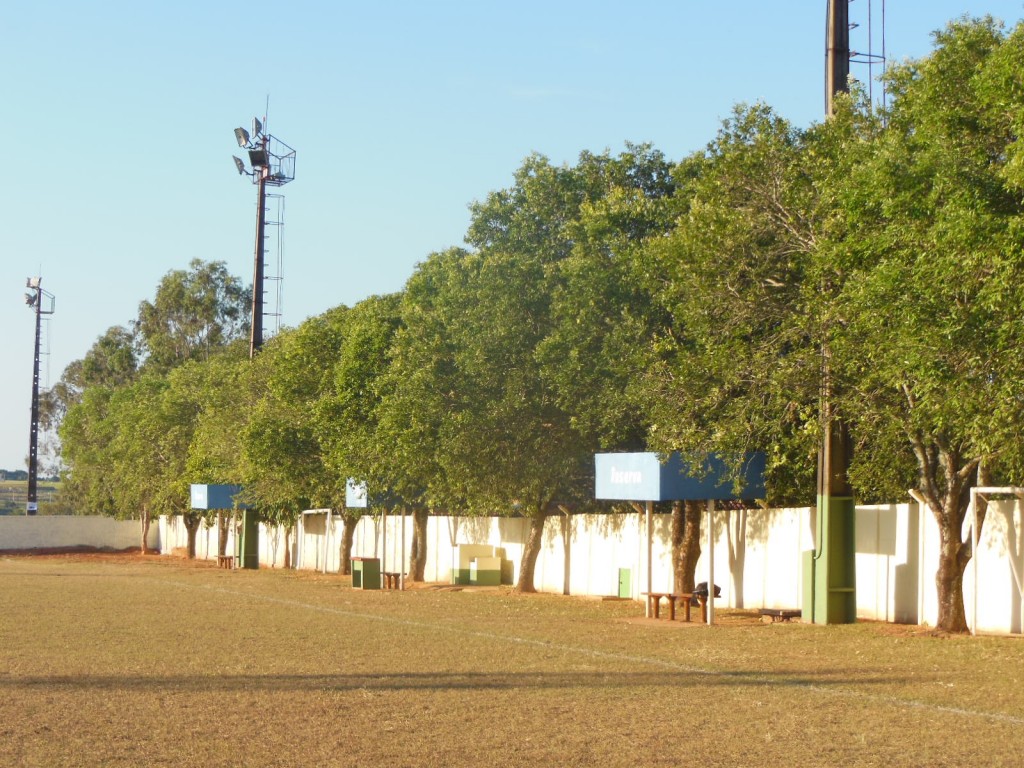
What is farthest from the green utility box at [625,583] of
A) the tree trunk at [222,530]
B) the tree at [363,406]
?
the tree trunk at [222,530]

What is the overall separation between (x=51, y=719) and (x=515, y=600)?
19506 millimetres

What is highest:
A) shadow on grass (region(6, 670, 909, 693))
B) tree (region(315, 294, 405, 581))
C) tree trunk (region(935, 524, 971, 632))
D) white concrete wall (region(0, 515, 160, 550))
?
tree (region(315, 294, 405, 581))

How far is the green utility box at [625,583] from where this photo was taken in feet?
101

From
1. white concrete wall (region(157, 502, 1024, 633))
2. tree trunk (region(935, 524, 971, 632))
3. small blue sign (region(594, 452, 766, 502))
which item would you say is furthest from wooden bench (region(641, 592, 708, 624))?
tree trunk (region(935, 524, 971, 632))

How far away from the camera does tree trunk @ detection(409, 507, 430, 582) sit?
1639 inches

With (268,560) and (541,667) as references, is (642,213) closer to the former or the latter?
(541,667)

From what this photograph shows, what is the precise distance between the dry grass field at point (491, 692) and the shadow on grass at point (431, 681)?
0.03 metres

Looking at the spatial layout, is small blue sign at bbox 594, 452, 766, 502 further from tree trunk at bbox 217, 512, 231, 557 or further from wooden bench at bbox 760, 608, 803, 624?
tree trunk at bbox 217, 512, 231, 557

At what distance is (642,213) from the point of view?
28125 millimetres

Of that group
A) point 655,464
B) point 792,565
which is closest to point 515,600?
point 792,565

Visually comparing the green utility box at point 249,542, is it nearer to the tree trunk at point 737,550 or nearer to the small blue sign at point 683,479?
the tree trunk at point 737,550

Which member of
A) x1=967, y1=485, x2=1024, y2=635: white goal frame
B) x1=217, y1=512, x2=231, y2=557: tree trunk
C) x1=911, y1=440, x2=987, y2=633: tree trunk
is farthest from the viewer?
x1=217, y1=512, x2=231, y2=557: tree trunk

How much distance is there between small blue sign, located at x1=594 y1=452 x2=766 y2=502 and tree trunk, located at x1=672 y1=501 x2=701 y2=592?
4515 millimetres

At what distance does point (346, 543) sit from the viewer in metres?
46.9
